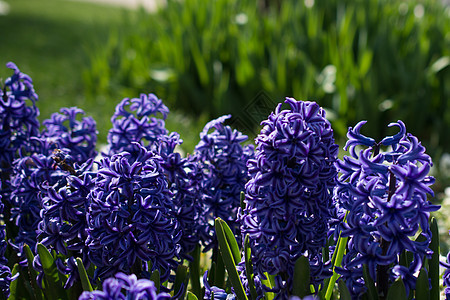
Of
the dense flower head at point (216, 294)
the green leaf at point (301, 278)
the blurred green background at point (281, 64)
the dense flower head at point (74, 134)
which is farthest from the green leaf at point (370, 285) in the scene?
the blurred green background at point (281, 64)

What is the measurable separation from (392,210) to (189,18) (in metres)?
4.94

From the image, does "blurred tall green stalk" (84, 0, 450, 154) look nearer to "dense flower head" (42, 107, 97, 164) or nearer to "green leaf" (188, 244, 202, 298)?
"dense flower head" (42, 107, 97, 164)

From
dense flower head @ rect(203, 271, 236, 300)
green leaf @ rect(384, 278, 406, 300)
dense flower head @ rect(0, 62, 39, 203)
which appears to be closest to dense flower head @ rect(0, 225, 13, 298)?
dense flower head @ rect(0, 62, 39, 203)

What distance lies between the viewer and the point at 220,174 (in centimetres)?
165

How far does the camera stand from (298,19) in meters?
5.32

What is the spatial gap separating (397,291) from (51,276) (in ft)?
2.93

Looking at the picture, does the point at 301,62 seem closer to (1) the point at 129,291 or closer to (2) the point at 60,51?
(1) the point at 129,291

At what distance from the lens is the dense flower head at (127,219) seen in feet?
4.09

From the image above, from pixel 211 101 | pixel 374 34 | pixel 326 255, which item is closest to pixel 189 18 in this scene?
pixel 211 101

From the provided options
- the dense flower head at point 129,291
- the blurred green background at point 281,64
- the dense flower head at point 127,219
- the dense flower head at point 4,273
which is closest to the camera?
the dense flower head at point 129,291

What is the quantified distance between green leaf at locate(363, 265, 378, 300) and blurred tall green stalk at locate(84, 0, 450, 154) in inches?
119

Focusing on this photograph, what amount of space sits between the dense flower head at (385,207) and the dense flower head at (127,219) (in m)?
0.47

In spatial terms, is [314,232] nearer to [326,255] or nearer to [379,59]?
[326,255]

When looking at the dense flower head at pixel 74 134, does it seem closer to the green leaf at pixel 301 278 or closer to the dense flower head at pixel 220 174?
the dense flower head at pixel 220 174
